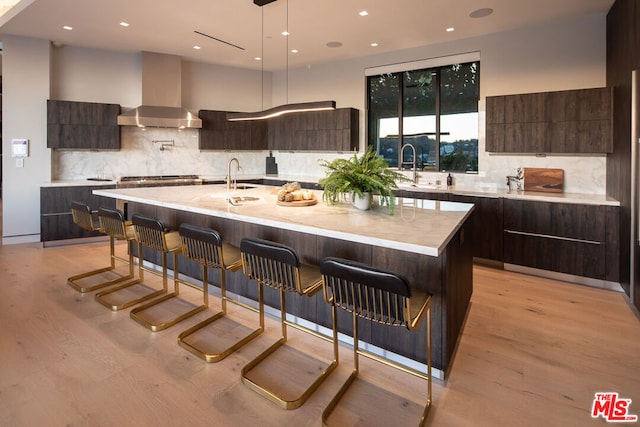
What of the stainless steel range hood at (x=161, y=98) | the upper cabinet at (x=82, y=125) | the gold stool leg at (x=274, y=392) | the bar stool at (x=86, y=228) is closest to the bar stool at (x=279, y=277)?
the gold stool leg at (x=274, y=392)

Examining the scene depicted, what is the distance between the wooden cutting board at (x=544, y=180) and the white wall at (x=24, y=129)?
7.01 meters

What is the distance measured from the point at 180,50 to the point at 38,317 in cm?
478

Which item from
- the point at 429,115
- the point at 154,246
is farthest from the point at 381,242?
the point at 429,115

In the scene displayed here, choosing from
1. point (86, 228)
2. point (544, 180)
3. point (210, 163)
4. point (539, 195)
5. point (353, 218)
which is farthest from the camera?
point (210, 163)

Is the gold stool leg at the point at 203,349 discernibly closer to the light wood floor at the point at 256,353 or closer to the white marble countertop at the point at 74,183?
the light wood floor at the point at 256,353

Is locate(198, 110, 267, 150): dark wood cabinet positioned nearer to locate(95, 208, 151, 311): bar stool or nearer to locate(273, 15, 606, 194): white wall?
locate(273, 15, 606, 194): white wall

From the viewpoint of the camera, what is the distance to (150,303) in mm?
3369

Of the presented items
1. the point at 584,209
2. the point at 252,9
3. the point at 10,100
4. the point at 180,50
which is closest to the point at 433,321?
the point at 584,209

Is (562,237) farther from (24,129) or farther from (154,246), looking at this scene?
(24,129)

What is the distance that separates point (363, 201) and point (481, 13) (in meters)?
3.19

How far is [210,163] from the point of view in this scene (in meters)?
7.42

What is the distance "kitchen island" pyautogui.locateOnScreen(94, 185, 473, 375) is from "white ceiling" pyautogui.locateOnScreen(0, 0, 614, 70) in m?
2.42

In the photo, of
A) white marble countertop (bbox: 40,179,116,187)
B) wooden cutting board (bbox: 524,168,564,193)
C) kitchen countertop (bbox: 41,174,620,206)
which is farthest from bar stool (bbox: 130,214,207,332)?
wooden cutting board (bbox: 524,168,564,193)

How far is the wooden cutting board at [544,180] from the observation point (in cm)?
466
